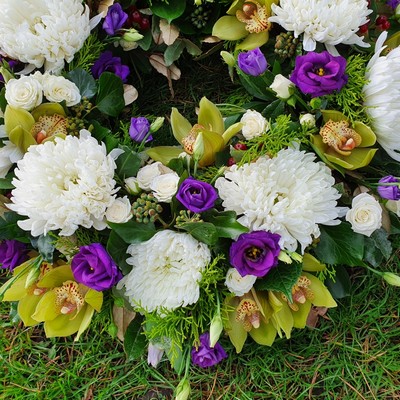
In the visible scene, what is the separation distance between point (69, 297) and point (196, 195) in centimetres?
38

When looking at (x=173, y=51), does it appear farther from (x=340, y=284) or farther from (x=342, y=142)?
(x=340, y=284)

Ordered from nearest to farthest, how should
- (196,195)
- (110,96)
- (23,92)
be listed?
(196,195) → (23,92) → (110,96)

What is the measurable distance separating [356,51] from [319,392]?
84 cm

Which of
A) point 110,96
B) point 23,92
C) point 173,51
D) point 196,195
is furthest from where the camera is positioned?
point 173,51

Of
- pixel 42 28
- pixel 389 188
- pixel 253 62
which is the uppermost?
pixel 42 28

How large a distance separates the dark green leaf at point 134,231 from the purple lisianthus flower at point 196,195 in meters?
0.10

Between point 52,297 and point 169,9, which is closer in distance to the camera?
point 52,297

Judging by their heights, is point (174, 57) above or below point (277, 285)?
above

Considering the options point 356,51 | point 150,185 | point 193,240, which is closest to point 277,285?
point 193,240

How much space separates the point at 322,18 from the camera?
1.21m

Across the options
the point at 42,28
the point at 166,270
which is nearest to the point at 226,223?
the point at 166,270

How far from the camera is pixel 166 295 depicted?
3.82ft

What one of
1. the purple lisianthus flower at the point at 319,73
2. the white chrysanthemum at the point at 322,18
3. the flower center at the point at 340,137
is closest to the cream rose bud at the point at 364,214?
the flower center at the point at 340,137

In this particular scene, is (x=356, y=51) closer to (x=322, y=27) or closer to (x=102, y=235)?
(x=322, y=27)
